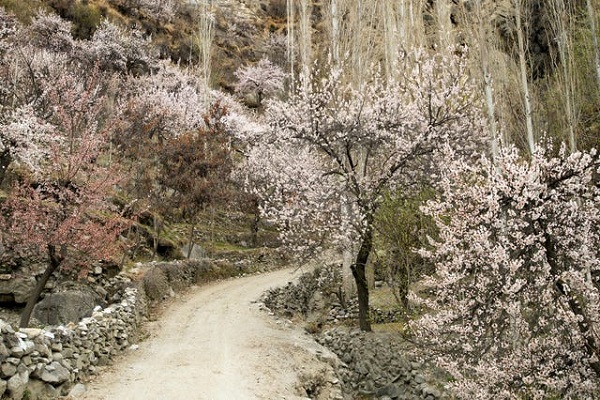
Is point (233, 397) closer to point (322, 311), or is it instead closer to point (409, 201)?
point (409, 201)

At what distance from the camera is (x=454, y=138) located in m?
11.8

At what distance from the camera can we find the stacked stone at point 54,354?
21.4ft

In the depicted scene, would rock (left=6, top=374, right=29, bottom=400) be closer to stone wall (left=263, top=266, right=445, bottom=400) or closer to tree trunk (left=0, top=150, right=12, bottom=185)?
stone wall (left=263, top=266, right=445, bottom=400)

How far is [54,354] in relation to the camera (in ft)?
25.3

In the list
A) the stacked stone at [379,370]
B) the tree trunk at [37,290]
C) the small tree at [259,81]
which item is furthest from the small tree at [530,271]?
the small tree at [259,81]

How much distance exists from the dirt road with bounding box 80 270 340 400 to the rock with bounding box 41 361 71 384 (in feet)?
1.54

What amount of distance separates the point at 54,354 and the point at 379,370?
7.04 metres

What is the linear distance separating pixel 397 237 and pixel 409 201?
107cm

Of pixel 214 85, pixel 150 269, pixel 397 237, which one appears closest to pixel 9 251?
pixel 150 269

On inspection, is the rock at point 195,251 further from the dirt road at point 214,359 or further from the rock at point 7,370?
the rock at point 7,370

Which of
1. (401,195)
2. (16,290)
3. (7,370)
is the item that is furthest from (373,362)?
(16,290)

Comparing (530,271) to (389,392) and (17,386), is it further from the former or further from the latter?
(17,386)

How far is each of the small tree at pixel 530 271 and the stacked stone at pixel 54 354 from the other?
21.2 ft

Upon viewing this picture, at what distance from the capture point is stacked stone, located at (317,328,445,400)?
9.95 meters
